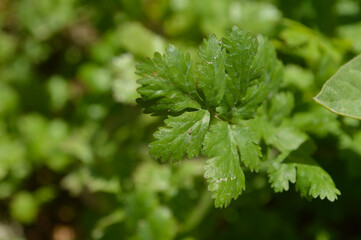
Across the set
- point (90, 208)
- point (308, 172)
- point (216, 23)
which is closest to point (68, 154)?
point (90, 208)

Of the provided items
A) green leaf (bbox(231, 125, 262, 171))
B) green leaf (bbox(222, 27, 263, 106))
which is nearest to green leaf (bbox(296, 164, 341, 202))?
green leaf (bbox(231, 125, 262, 171))

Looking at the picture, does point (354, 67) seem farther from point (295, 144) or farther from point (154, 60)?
point (154, 60)

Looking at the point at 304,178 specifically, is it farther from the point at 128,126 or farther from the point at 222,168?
the point at 128,126

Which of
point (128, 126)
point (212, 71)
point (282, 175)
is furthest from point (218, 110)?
point (128, 126)

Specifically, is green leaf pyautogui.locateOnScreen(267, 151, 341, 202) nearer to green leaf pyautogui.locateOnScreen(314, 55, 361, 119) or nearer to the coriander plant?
the coriander plant

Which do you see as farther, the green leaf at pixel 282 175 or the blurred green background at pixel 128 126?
the blurred green background at pixel 128 126

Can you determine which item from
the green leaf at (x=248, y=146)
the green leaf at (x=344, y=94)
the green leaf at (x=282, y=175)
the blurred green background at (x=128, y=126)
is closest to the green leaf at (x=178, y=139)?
the green leaf at (x=248, y=146)

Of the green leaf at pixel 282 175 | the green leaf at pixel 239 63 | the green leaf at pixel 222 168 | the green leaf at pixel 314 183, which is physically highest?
the green leaf at pixel 239 63

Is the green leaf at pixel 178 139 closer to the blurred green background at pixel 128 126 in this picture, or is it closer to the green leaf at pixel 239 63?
the green leaf at pixel 239 63
